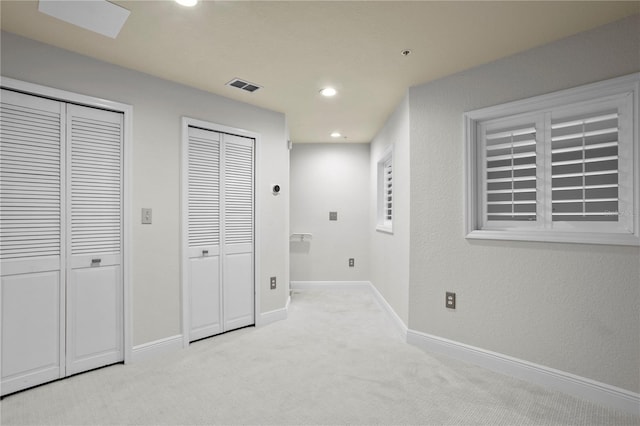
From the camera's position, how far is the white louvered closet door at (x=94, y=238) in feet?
7.97

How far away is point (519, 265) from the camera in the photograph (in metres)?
2.44

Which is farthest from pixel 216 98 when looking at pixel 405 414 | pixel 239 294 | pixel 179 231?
pixel 405 414

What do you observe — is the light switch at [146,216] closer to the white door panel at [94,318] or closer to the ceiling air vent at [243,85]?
the white door panel at [94,318]

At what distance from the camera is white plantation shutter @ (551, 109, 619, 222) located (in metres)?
2.14

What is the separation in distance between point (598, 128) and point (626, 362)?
146cm

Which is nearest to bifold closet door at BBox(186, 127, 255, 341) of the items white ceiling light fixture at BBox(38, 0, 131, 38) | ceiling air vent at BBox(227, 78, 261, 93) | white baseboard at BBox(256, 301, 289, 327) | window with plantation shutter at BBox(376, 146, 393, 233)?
white baseboard at BBox(256, 301, 289, 327)

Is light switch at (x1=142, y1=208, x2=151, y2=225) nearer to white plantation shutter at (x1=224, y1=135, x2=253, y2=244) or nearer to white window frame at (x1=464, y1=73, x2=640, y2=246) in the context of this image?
white plantation shutter at (x1=224, y1=135, x2=253, y2=244)

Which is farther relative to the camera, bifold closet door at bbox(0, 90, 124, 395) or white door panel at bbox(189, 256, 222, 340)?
white door panel at bbox(189, 256, 222, 340)

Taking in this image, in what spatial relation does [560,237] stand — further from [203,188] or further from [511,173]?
[203,188]

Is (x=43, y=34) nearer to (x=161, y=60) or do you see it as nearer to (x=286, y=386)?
(x=161, y=60)

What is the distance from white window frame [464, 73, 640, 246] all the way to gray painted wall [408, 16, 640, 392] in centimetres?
6

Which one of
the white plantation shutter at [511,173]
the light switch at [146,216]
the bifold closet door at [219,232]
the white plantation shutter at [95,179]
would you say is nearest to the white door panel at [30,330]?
the white plantation shutter at [95,179]

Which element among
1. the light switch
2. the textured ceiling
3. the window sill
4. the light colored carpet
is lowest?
the light colored carpet

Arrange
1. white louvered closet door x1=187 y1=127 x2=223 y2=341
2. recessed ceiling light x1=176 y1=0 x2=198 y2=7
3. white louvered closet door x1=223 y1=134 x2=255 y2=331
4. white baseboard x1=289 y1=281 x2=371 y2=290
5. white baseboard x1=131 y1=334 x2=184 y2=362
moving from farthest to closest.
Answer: white baseboard x1=289 y1=281 x2=371 y2=290 < white louvered closet door x1=223 y1=134 x2=255 y2=331 < white louvered closet door x1=187 y1=127 x2=223 y2=341 < white baseboard x1=131 y1=334 x2=184 y2=362 < recessed ceiling light x1=176 y1=0 x2=198 y2=7
